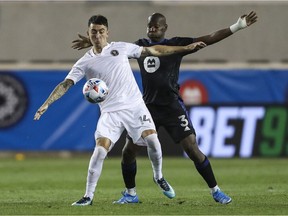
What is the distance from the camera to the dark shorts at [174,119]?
12.8 meters

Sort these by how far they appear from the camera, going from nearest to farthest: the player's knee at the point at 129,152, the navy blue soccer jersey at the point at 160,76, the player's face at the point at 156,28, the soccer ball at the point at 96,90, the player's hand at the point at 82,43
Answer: the soccer ball at the point at 96,90 < the player's face at the point at 156,28 < the player's knee at the point at 129,152 < the navy blue soccer jersey at the point at 160,76 < the player's hand at the point at 82,43

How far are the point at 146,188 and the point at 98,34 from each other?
436cm

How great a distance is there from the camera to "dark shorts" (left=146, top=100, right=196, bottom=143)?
41.9 feet

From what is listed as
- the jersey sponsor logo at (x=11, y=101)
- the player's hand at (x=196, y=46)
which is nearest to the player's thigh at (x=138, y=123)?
the player's hand at (x=196, y=46)

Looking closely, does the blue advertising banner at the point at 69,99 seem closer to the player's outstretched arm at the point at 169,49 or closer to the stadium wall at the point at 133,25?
the stadium wall at the point at 133,25

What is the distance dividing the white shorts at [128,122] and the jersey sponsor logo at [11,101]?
13.1 metres

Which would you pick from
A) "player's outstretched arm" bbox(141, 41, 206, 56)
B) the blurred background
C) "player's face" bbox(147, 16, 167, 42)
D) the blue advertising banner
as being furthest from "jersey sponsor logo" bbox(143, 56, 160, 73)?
the blue advertising banner

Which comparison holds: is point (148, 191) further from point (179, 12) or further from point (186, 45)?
point (179, 12)

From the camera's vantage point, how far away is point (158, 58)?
513 inches

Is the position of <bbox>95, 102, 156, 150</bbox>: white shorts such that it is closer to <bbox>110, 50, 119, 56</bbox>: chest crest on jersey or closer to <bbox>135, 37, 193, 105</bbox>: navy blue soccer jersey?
<bbox>135, 37, 193, 105</bbox>: navy blue soccer jersey

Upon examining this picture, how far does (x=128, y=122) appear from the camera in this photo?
12344 mm

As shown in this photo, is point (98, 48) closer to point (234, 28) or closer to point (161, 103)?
point (161, 103)

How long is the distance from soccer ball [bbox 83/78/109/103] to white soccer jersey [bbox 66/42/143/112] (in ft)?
0.54

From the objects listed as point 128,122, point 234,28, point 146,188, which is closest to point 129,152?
point 128,122
